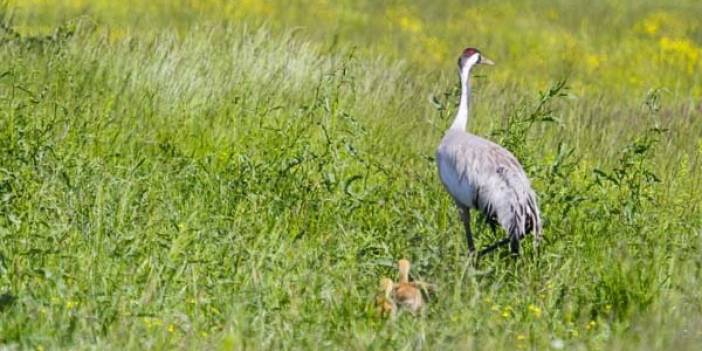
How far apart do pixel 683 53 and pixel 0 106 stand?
43.1ft

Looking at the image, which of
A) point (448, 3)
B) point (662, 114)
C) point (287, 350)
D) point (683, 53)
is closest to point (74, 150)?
point (287, 350)

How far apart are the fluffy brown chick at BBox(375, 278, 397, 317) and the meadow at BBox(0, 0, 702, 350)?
75 mm

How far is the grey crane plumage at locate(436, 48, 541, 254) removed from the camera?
7430 mm

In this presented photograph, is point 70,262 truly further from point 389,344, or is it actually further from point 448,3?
point 448,3

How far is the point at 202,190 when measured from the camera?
8.15 meters

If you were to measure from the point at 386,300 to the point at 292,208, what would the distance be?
71.3 inches

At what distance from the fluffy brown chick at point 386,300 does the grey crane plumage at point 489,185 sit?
0.99 metres

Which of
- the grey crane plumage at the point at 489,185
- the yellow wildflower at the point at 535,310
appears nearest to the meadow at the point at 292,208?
the yellow wildflower at the point at 535,310

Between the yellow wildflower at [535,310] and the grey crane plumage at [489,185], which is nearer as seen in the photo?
the yellow wildflower at [535,310]

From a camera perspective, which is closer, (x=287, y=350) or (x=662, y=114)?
(x=287, y=350)

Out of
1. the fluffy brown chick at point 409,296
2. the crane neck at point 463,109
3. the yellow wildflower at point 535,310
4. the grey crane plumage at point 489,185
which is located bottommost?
the fluffy brown chick at point 409,296

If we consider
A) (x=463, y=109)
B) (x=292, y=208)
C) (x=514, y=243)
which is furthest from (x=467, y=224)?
(x=292, y=208)

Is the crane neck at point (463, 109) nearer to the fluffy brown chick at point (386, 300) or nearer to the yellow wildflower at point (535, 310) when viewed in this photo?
the fluffy brown chick at point (386, 300)

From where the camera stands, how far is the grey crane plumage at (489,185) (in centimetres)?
743
